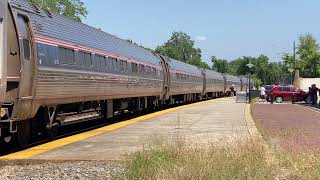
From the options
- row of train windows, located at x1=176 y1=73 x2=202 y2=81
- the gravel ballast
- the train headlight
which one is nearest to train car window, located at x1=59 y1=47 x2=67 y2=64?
the train headlight

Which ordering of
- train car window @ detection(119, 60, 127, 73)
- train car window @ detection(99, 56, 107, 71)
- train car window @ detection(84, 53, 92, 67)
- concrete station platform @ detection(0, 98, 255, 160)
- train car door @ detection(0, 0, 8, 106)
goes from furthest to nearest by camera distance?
train car window @ detection(119, 60, 127, 73) < train car window @ detection(99, 56, 107, 71) < train car window @ detection(84, 53, 92, 67) < concrete station platform @ detection(0, 98, 255, 160) < train car door @ detection(0, 0, 8, 106)

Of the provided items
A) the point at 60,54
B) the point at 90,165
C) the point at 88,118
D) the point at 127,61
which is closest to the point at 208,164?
the point at 90,165

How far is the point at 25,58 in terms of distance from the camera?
42.9ft

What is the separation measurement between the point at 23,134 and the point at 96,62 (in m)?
6.00

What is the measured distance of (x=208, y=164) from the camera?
8.90 metres

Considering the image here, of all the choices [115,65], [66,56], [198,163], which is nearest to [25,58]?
[66,56]

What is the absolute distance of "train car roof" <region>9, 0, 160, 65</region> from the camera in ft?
46.9

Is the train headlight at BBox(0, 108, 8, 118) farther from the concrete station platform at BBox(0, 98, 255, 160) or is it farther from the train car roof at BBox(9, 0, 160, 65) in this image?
the train car roof at BBox(9, 0, 160, 65)

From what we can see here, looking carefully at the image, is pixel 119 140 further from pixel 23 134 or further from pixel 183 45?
pixel 183 45

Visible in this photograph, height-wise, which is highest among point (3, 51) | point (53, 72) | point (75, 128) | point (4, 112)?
point (3, 51)

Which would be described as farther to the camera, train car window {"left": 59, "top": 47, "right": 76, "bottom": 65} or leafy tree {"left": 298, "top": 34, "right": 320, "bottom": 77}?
leafy tree {"left": 298, "top": 34, "right": 320, "bottom": 77}

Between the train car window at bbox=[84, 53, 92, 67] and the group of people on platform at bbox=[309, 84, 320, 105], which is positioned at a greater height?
the train car window at bbox=[84, 53, 92, 67]

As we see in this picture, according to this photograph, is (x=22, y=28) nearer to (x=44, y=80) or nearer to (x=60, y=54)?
(x=44, y=80)

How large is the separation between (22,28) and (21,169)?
3731mm
